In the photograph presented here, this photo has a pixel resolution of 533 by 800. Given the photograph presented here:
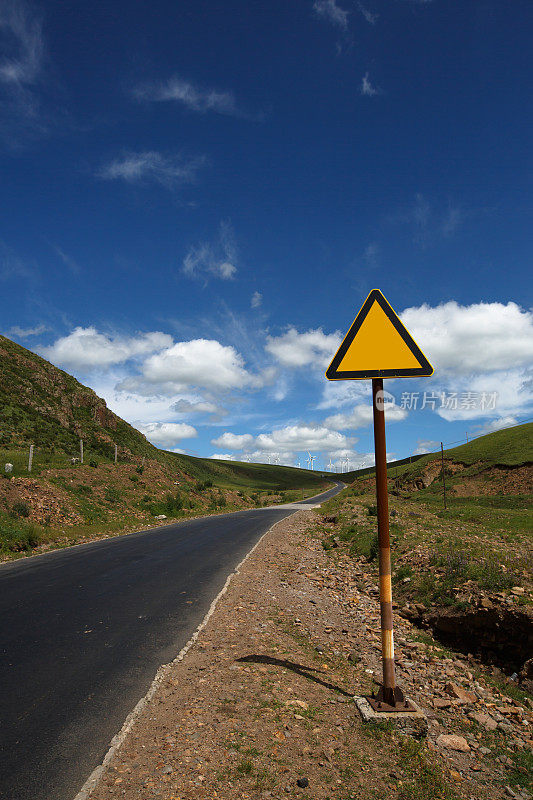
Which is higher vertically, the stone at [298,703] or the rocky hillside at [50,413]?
the rocky hillside at [50,413]

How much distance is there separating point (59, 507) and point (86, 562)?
33.6 feet

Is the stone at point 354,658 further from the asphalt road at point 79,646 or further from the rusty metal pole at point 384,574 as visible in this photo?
the asphalt road at point 79,646

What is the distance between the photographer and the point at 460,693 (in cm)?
576

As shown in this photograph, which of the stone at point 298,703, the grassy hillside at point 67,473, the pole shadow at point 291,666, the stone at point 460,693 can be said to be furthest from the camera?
the grassy hillside at point 67,473

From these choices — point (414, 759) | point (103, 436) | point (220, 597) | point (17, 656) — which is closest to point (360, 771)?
point (414, 759)

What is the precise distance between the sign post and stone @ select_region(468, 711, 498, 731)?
1.15 m

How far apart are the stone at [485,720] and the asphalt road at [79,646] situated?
4.17 m

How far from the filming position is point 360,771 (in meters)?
3.77

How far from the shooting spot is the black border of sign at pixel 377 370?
5.02m

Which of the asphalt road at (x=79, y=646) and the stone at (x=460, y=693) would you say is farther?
the stone at (x=460, y=693)

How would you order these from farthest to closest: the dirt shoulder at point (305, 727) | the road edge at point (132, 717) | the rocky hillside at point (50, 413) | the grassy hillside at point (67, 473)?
1. the rocky hillside at point (50, 413)
2. the grassy hillside at point (67, 473)
3. the dirt shoulder at point (305, 727)
4. the road edge at point (132, 717)

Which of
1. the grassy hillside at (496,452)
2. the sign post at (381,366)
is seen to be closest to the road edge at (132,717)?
the sign post at (381,366)

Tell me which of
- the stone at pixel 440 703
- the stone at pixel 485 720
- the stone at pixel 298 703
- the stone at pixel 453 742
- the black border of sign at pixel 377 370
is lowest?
the stone at pixel 485 720

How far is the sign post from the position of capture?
4.89m
